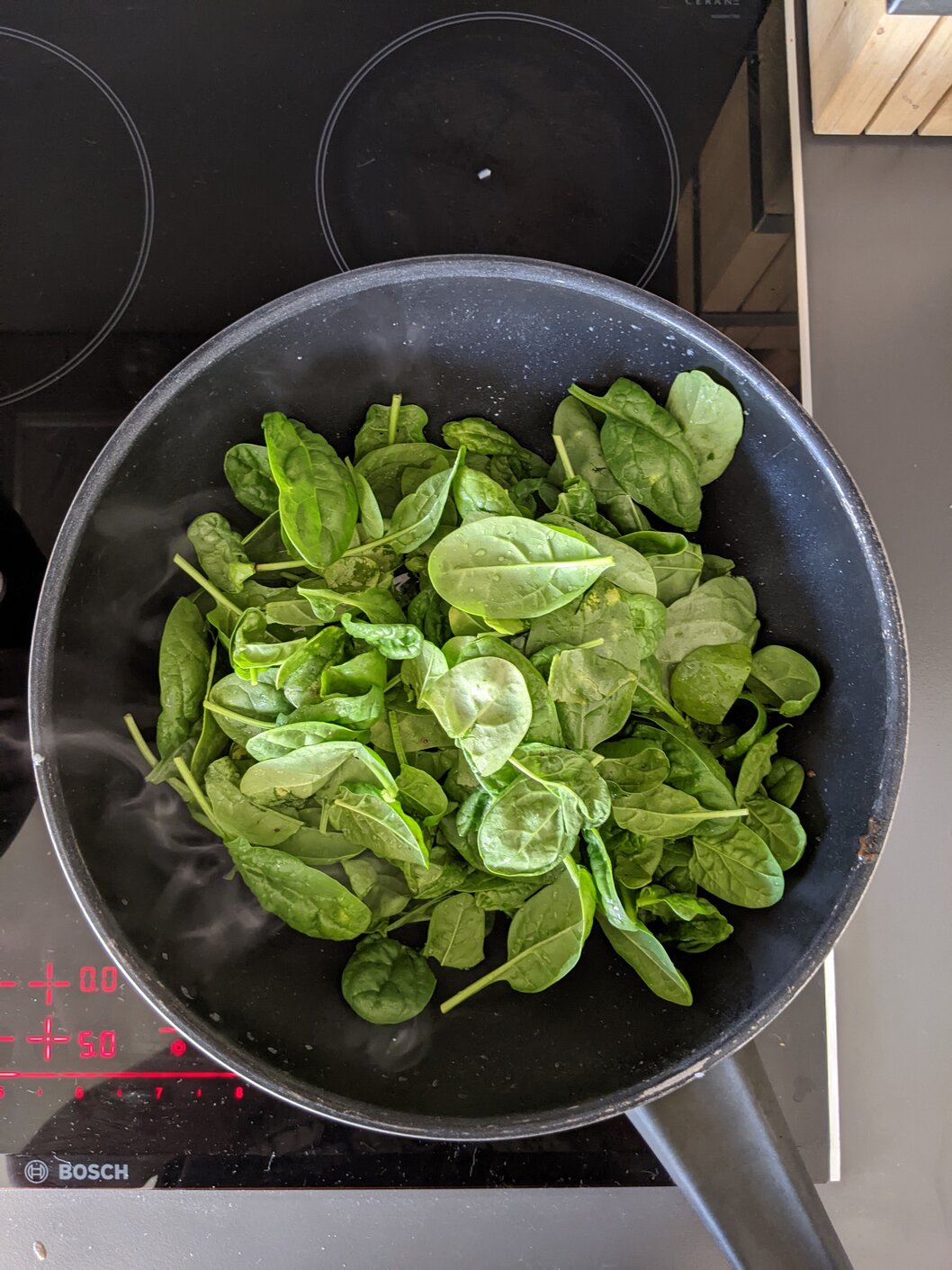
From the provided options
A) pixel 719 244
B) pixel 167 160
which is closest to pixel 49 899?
pixel 167 160

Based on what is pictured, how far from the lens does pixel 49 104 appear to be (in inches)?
34.6

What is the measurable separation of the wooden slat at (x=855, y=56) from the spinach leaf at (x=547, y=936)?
0.77 m

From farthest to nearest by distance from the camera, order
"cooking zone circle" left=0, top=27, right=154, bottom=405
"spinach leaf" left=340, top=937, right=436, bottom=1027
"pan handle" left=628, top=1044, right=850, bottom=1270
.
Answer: "cooking zone circle" left=0, top=27, right=154, bottom=405, "spinach leaf" left=340, top=937, right=436, bottom=1027, "pan handle" left=628, top=1044, right=850, bottom=1270

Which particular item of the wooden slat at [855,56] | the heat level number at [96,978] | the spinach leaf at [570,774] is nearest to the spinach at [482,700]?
the spinach leaf at [570,774]

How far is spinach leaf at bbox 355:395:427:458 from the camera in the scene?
784mm

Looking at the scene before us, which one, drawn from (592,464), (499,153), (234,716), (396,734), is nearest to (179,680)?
(234,716)

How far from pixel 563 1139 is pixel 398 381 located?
688 mm

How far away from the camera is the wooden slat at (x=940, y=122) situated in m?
0.89

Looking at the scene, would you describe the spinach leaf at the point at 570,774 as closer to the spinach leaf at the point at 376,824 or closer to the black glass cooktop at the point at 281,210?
the spinach leaf at the point at 376,824

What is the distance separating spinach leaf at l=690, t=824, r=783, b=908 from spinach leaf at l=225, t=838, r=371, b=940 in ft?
0.87

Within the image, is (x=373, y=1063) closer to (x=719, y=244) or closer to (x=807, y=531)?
(x=807, y=531)

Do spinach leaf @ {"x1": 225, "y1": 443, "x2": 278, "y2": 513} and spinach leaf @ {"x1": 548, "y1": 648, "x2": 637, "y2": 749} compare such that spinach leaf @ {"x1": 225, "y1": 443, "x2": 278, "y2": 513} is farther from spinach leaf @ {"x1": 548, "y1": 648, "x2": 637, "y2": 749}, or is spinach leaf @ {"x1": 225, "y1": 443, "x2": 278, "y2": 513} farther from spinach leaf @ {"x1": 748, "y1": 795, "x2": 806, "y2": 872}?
spinach leaf @ {"x1": 748, "y1": 795, "x2": 806, "y2": 872}

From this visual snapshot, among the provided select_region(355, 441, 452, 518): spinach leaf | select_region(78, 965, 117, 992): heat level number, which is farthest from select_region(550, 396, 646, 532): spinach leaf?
select_region(78, 965, 117, 992): heat level number

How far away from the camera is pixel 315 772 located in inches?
27.0
